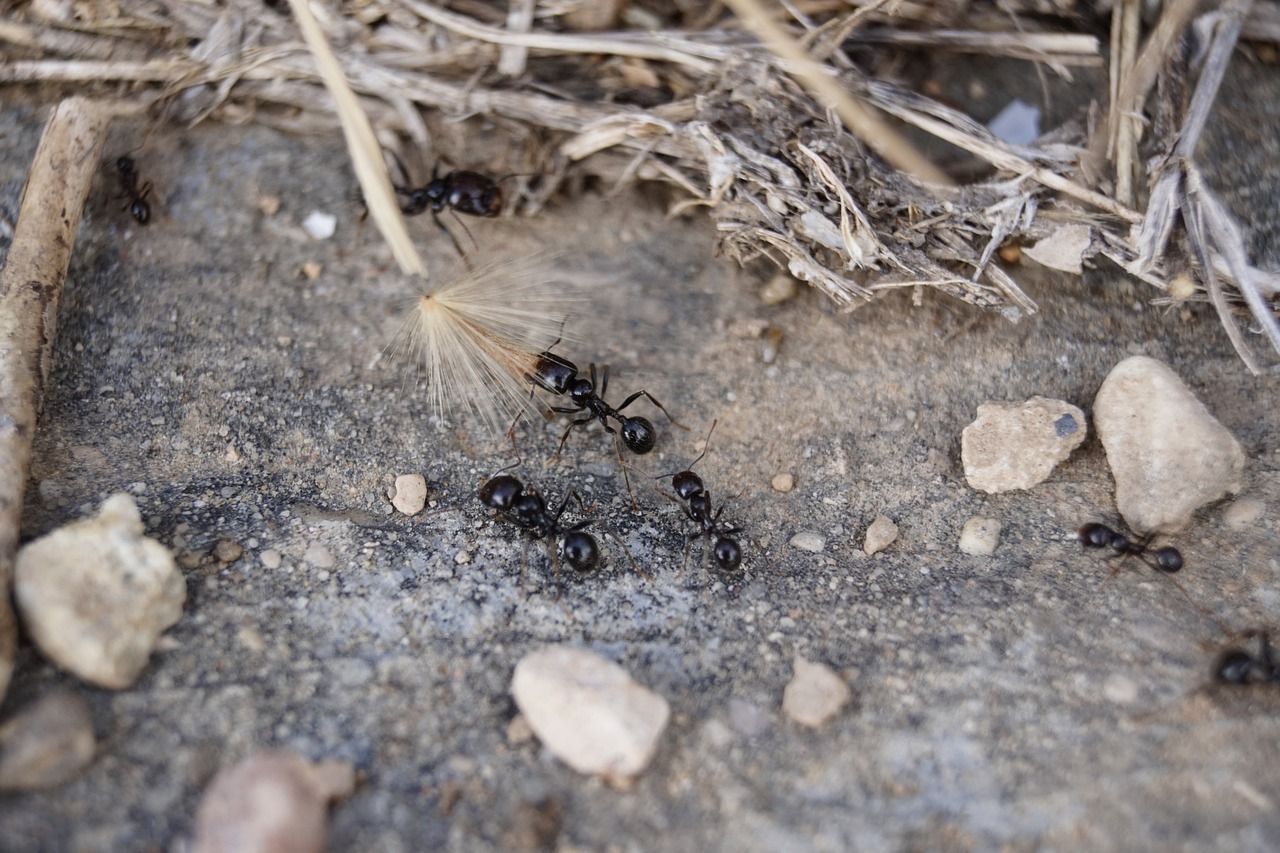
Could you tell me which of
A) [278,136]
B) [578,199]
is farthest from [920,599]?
[278,136]

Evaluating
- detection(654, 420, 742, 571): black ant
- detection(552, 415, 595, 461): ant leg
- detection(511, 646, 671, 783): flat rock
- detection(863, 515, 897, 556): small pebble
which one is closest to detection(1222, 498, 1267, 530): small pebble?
detection(863, 515, 897, 556): small pebble

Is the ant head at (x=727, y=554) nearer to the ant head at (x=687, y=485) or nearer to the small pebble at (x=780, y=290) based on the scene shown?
the ant head at (x=687, y=485)

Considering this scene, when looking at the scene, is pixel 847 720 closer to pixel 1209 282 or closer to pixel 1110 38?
pixel 1209 282

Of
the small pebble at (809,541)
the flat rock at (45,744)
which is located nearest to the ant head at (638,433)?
the small pebble at (809,541)

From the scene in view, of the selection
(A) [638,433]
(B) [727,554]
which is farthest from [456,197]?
(B) [727,554]

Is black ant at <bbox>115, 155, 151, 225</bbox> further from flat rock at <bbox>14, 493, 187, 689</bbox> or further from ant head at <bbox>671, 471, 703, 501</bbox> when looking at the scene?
ant head at <bbox>671, 471, 703, 501</bbox>

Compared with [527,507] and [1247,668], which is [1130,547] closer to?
[1247,668]

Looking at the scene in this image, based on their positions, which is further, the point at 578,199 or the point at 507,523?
the point at 578,199
